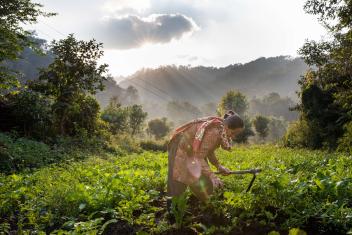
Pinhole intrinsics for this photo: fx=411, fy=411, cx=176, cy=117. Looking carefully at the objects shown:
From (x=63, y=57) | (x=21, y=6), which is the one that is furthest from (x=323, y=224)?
(x=63, y=57)

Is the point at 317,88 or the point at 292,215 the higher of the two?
the point at 317,88

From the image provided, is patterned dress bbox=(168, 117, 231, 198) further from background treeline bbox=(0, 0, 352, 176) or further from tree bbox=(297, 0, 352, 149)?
tree bbox=(297, 0, 352, 149)

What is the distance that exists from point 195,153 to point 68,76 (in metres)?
21.0

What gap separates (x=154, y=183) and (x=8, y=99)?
1767cm

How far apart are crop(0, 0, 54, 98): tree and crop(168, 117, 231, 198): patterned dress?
10569 millimetres

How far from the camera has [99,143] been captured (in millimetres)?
24031

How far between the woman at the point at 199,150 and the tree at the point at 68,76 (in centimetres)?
1869

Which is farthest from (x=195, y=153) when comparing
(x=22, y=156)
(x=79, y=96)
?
(x=79, y=96)

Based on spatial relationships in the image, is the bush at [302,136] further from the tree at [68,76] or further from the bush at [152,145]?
the tree at [68,76]

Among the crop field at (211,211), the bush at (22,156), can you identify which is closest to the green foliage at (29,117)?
the bush at (22,156)

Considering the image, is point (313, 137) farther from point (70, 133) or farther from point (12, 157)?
point (12, 157)

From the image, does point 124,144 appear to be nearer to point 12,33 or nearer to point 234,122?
point 12,33

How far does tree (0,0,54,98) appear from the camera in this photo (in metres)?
15.3

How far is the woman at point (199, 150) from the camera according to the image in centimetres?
605
